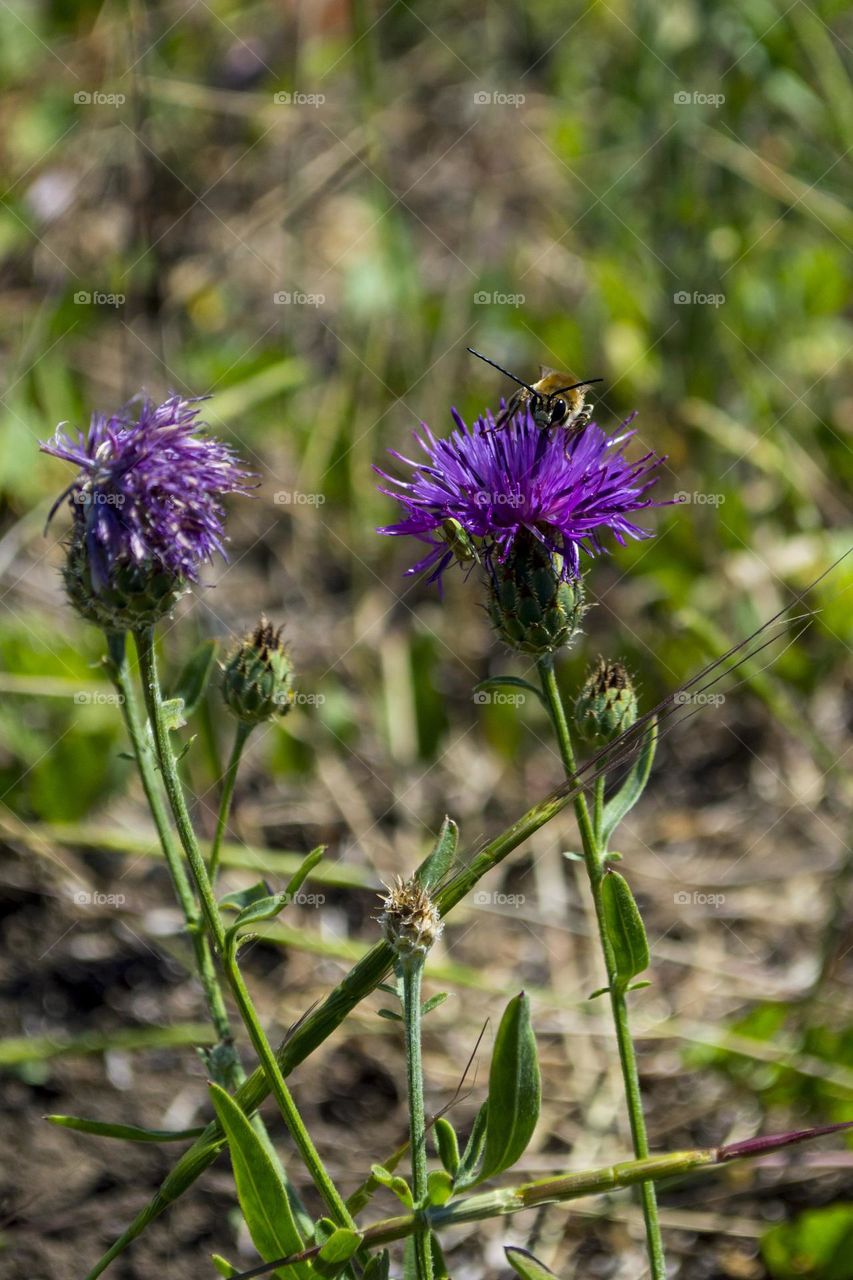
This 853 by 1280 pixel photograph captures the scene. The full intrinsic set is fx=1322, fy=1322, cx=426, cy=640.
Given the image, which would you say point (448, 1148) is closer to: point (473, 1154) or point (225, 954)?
point (473, 1154)

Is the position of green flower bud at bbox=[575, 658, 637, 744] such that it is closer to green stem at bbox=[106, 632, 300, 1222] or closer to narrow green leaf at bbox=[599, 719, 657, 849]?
narrow green leaf at bbox=[599, 719, 657, 849]

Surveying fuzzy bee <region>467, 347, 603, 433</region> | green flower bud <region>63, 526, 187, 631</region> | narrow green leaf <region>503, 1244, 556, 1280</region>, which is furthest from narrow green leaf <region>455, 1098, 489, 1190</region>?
fuzzy bee <region>467, 347, 603, 433</region>

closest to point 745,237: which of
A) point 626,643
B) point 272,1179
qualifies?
point 626,643

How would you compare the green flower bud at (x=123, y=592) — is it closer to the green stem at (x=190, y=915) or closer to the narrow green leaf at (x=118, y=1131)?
the green stem at (x=190, y=915)

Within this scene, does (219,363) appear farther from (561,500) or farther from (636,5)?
(561,500)

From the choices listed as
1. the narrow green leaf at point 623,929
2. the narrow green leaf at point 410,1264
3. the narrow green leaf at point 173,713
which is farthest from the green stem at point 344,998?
the narrow green leaf at point 173,713

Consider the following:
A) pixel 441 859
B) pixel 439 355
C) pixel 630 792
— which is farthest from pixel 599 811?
pixel 439 355
